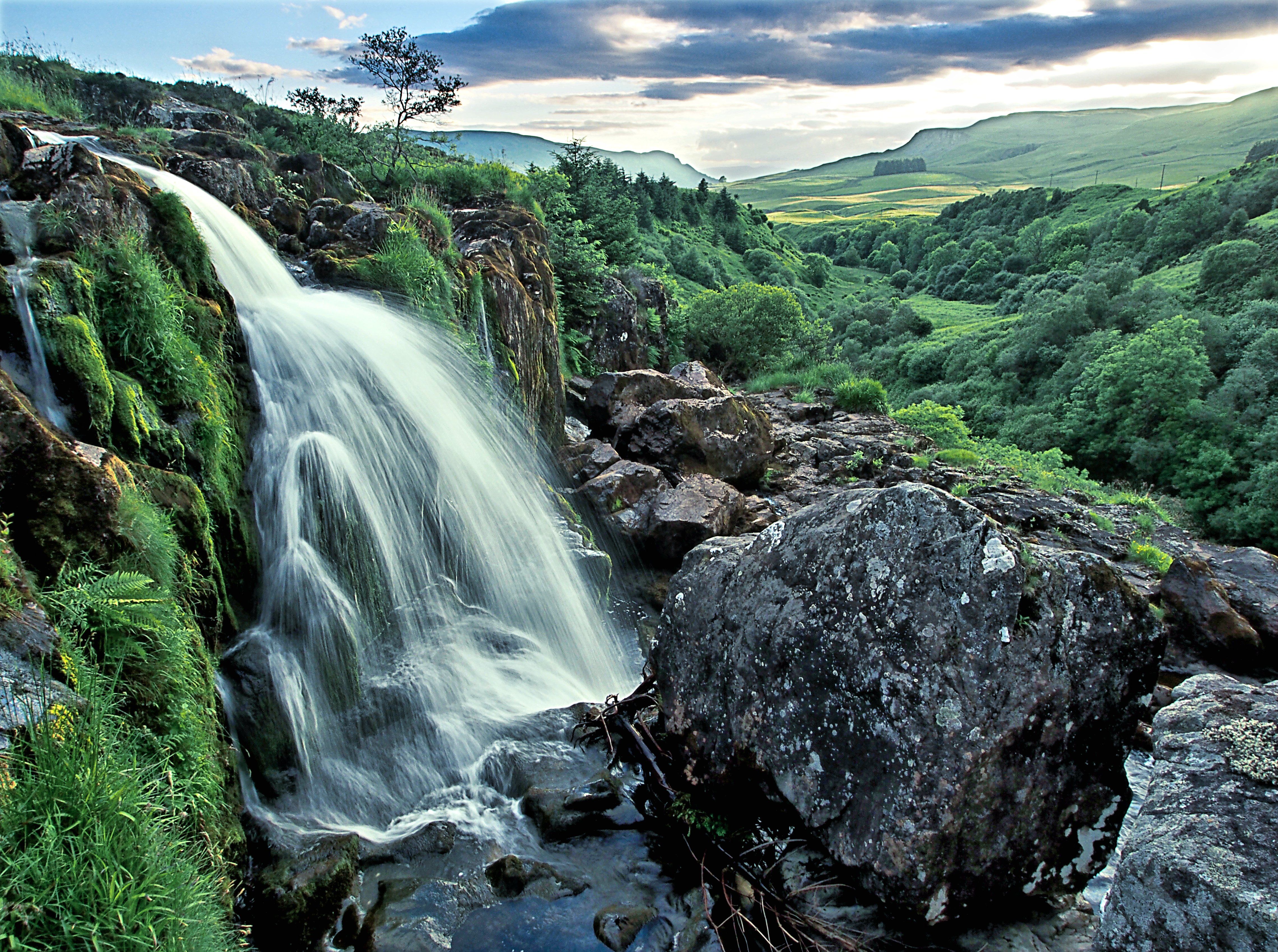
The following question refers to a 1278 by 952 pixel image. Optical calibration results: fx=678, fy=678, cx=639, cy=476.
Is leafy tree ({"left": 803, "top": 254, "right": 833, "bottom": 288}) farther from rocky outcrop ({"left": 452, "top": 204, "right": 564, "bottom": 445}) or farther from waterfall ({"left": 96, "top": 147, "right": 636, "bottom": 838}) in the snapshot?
waterfall ({"left": 96, "top": 147, "right": 636, "bottom": 838})

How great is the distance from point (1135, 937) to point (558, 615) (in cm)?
795

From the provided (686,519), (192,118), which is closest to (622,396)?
(686,519)

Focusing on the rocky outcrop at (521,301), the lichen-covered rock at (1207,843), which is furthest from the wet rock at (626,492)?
the lichen-covered rock at (1207,843)

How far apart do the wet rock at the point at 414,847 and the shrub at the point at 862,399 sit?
2668cm

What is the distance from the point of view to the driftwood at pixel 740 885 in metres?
5.22

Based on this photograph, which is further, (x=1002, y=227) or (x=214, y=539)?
(x=1002, y=227)

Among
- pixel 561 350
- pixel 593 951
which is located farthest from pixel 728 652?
pixel 561 350

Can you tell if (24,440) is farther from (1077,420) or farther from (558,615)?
(1077,420)

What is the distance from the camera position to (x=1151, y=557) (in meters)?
13.9

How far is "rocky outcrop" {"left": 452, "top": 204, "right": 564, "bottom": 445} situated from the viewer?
608 inches

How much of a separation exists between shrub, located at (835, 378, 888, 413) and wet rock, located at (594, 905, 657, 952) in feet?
87.7

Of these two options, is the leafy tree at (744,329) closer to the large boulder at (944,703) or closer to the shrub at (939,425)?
the shrub at (939,425)

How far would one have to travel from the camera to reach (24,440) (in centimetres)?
516

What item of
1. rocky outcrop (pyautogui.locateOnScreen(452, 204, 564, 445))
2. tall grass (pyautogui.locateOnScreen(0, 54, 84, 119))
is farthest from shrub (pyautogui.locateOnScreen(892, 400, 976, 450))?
tall grass (pyautogui.locateOnScreen(0, 54, 84, 119))
